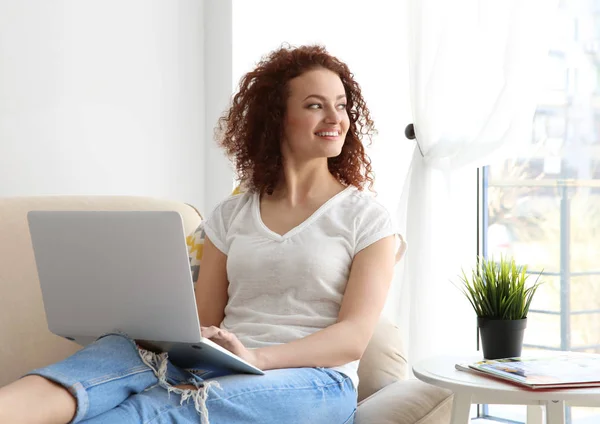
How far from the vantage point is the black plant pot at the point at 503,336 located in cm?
170

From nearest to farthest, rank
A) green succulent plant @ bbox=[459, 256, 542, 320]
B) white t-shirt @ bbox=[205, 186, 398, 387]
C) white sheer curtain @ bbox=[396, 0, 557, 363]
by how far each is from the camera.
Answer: green succulent plant @ bbox=[459, 256, 542, 320] < white t-shirt @ bbox=[205, 186, 398, 387] < white sheer curtain @ bbox=[396, 0, 557, 363]

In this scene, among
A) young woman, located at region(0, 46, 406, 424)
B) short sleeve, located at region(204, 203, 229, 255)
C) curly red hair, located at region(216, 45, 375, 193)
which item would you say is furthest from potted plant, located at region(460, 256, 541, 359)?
short sleeve, located at region(204, 203, 229, 255)

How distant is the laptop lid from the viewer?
1398mm

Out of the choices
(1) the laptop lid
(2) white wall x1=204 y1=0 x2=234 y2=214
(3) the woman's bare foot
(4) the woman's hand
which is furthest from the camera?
(2) white wall x1=204 y1=0 x2=234 y2=214

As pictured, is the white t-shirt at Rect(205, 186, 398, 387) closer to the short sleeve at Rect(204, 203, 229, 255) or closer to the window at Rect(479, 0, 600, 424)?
the short sleeve at Rect(204, 203, 229, 255)

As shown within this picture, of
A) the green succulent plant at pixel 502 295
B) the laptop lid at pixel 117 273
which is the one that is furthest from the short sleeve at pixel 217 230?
the green succulent plant at pixel 502 295

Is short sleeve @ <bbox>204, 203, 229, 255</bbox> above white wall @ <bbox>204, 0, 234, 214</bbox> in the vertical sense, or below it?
below

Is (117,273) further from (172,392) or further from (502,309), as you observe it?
(502,309)

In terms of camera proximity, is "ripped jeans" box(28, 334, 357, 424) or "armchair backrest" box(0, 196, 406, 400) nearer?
"ripped jeans" box(28, 334, 357, 424)

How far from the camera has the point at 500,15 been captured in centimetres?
243

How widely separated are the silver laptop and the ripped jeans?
42 millimetres

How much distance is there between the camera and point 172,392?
1483 millimetres

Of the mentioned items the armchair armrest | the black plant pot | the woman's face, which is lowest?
the armchair armrest

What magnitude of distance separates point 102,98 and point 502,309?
172cm
